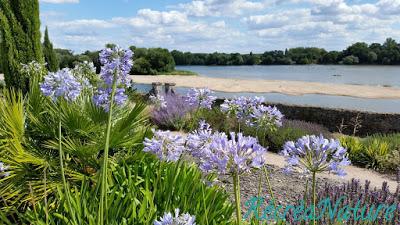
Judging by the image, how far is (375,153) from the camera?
9.06m

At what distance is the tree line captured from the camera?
140 feet

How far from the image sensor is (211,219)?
311 centimetres

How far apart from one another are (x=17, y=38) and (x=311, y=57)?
46763mm

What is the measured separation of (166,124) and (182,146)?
10.8 metres

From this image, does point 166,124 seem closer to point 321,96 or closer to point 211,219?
point 211,219

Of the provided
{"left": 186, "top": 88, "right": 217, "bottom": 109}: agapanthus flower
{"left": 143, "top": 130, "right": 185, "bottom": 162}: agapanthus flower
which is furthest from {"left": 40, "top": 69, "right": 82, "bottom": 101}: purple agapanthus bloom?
{"left": 186, "top": 88, "right": 217, "bottom": 109}: agapanthus flower

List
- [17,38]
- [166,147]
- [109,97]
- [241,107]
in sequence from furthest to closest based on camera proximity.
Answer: [17,38] < [241,107] < [109,97] < [166,147]

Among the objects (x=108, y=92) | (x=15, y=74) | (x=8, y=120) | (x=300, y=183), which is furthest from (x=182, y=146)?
(x=15, y=74)

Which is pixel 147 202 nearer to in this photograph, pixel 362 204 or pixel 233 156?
pixel 233 156

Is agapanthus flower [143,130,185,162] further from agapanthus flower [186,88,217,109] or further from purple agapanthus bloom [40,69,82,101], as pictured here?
agapanthus flower [186,88,217,109]

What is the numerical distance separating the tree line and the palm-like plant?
40678 millimetres

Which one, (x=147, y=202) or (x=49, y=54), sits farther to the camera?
(x=49, y=54)

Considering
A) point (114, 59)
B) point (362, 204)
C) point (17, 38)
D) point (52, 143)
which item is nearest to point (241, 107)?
point (114, 59)

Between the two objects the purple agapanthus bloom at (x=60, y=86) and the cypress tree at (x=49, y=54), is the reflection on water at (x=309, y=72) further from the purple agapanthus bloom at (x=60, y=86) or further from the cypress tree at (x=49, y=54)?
the purple agapanthus bloom at (x=60, y=86)
